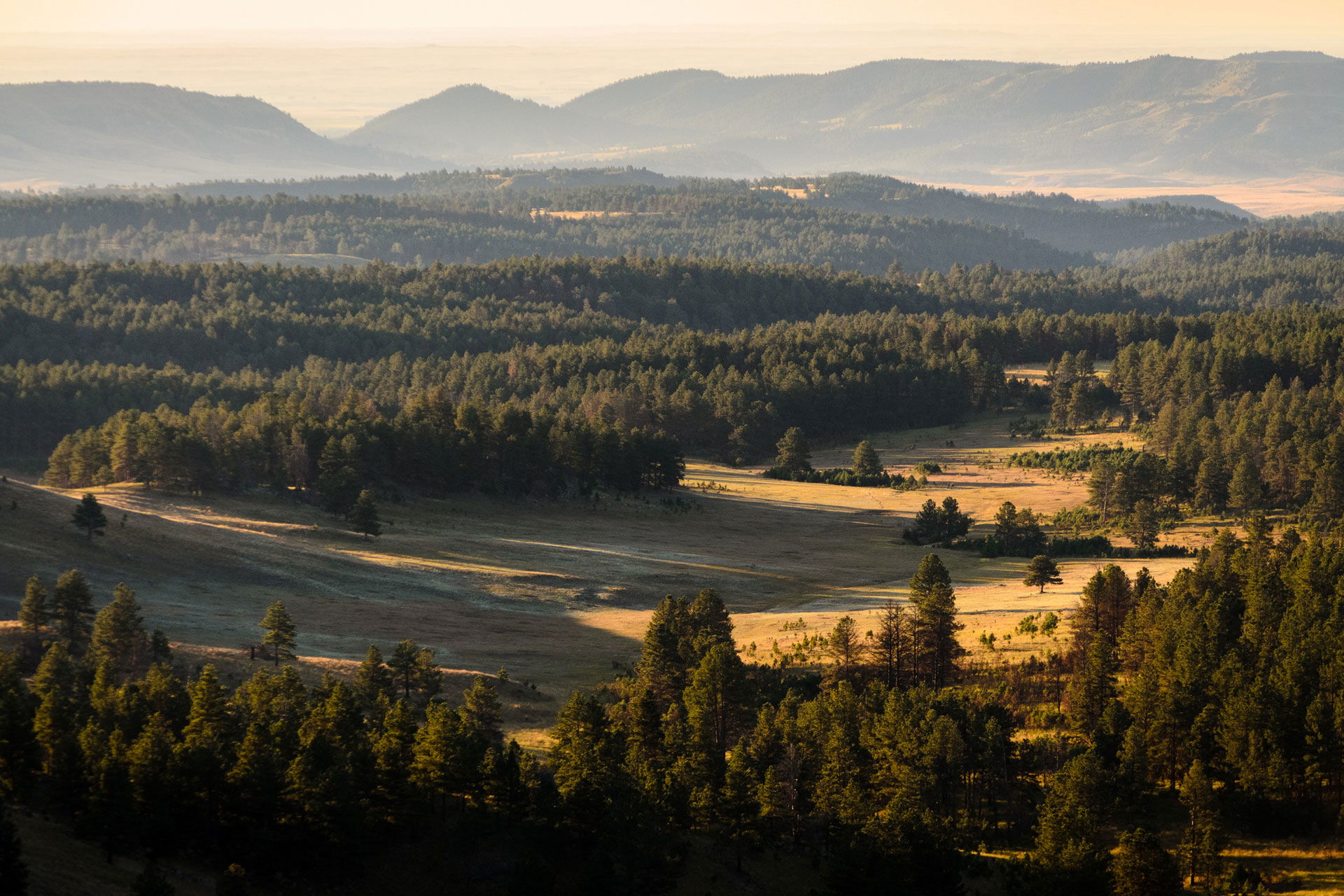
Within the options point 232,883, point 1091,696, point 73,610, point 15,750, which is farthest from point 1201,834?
point 73,610

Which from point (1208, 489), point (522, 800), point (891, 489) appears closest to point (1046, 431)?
point (891, 489)

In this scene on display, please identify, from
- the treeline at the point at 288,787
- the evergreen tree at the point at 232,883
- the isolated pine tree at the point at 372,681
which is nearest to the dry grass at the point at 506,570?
the isolated pine tree at the point at 372,681

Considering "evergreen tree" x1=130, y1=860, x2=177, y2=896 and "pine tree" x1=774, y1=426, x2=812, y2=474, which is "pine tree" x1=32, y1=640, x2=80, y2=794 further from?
"pine tree" x1=774, y1=426, x2=812, y2=474

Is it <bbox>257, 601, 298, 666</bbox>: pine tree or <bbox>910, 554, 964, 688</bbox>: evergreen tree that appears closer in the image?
<bbox>257, 601, 298, 666</bbox>: pine tree

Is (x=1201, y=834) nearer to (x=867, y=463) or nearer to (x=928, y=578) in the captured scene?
(x=928, y=578)

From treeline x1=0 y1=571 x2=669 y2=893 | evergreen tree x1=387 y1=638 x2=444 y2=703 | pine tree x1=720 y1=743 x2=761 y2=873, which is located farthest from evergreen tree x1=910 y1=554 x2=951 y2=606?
evergreen tree x1=387 y1=638 x2=444 y2=703

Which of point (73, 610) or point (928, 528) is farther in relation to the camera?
point (928, 528)
